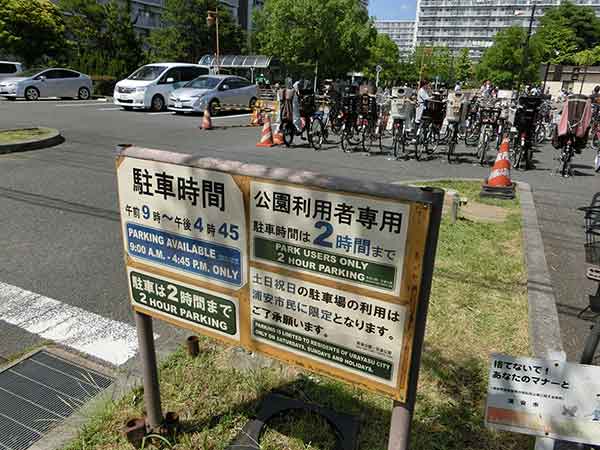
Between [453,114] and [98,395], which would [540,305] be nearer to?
[98,395]

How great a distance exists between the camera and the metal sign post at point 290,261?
146cm

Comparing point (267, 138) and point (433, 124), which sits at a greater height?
point (433, 124)

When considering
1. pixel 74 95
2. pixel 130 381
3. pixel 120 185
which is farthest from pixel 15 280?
pixel 74 95

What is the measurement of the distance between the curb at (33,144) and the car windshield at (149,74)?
A: 25.7 feet

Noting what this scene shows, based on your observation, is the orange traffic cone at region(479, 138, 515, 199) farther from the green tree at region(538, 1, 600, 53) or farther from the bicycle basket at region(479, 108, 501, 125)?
the green tree at region(538, 1, 600, 53)

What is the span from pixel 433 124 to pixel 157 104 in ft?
37.5

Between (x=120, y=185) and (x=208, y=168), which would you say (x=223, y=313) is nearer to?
(x=208, y=168)

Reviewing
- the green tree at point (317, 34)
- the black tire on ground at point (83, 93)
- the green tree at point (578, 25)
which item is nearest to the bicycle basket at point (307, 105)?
the black tire on ground at point (83, 93)

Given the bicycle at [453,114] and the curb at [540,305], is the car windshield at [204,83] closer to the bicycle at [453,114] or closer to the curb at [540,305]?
the bicycle at [453,114]

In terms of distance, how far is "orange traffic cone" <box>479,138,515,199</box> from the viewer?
675 centimetres

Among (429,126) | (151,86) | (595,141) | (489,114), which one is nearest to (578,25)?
(595,141)

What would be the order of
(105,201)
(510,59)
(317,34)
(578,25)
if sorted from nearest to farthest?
(105,201), (317,34), (510,59), (578,25)

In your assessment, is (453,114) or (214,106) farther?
(214,106)

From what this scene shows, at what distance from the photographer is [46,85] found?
20266mm
